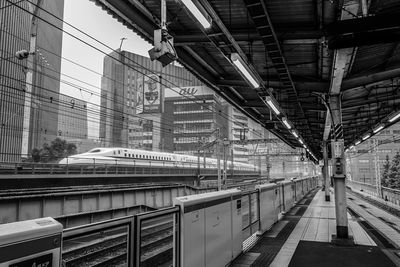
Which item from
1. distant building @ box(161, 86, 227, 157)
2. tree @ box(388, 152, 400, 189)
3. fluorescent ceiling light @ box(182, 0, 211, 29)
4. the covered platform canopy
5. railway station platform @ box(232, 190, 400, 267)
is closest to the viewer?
fluorescent ceiling light @ box(182, 0, 211, 29)

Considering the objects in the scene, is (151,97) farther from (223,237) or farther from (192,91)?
(223,237)

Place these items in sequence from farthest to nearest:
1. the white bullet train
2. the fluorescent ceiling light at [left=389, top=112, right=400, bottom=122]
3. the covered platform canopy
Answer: the white bullet train → the fluorescent ceiling light at [left=389, top=112, right=400, bottom=122] → the covered platform canopy

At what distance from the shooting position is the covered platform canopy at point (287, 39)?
5551 mm

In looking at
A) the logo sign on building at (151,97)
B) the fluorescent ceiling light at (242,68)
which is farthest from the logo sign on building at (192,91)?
the fluorescent ceiling light at (242,68)

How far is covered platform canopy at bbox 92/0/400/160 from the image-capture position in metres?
5.55

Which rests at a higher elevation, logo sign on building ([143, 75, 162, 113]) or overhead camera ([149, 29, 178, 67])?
logo sign on building ([143, 75, 162, 113])

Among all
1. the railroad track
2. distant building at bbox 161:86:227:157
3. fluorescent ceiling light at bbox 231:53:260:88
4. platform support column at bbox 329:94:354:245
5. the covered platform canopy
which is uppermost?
distant building at bbox 161:86:227:157

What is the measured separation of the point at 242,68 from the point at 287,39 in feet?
3.79

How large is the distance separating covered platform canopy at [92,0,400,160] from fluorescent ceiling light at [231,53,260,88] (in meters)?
0.03

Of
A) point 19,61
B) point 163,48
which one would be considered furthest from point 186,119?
point 163,48

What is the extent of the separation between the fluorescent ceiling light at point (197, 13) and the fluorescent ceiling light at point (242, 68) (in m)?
1.25

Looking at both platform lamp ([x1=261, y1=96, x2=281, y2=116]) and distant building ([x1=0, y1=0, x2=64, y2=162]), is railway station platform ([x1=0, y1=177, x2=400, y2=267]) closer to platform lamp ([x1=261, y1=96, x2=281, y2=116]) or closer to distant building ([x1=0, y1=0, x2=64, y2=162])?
platform lamp ([x1=261, y1=96, x2=281, y2=116])

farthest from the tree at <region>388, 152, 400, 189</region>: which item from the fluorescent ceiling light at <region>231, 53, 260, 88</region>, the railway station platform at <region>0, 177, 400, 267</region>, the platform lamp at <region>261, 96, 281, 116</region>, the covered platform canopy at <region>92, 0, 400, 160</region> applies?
the fluorescent ceiling light at <region>231, 53, 260, 88</region>

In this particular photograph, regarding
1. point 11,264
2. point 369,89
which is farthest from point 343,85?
point 11,264
